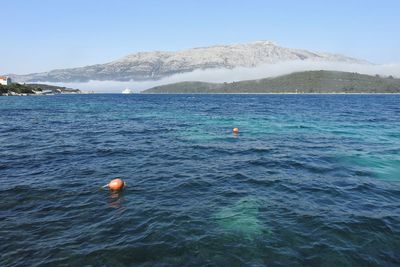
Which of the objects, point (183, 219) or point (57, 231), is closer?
point (57, 231)

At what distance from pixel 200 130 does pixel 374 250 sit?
1392 inches

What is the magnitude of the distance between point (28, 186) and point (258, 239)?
1550 cm

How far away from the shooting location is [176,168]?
1002 inches

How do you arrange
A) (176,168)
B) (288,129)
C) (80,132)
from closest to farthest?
(176,168) → (80,132) → (288,129)

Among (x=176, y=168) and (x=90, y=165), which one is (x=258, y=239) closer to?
(x=176, y=168)

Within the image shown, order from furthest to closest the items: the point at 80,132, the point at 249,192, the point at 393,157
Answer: the point at 80,132 < the point at 393,157 < the point at 249,192

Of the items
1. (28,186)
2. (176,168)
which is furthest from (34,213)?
(176,168)

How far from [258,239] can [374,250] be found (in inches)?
192

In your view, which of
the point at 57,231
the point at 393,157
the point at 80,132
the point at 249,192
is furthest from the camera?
the point at 80,132

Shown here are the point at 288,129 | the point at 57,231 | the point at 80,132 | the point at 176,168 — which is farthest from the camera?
the point at 288,129

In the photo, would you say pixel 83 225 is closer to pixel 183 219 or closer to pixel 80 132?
pixel 183 219

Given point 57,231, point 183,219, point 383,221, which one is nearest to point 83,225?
point 57,231

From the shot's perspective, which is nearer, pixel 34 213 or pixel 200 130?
pixel 34 213

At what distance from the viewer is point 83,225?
592 inches
